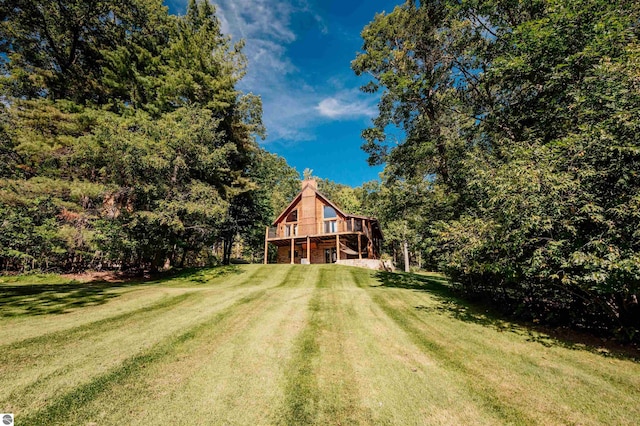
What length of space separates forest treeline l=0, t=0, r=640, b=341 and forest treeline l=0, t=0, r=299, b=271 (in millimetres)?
113

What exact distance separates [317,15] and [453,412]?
22528mm

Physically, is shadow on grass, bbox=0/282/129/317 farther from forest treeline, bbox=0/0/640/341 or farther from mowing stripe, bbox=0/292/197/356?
forest treeline, bbox=0/0/640/341

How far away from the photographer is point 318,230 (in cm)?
2495

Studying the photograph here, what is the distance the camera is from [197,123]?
52.7ft

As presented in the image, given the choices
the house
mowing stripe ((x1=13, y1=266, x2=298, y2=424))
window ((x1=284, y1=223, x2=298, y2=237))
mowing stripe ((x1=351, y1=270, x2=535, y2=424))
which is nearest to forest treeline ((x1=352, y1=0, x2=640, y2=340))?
mowing stripe ((x1=351, y1=270, x2=535, y2=424))

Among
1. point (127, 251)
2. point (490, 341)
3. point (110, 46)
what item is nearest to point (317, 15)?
point (110, 46)

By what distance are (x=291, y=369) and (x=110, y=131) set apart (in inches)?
630

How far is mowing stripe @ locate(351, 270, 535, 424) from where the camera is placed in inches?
122

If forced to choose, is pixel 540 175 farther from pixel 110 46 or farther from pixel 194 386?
pixel 110 46

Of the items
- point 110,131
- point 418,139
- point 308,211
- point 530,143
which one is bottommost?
point 530,143

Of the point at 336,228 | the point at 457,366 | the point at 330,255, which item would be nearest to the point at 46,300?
the point at 457,366

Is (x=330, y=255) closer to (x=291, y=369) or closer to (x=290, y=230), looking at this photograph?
(x=290, y=230)

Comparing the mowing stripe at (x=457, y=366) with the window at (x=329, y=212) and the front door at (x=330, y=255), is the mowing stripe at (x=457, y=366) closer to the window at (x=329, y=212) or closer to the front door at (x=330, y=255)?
the window at (x=329, y=212)

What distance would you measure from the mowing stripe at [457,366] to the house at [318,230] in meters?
15.4
